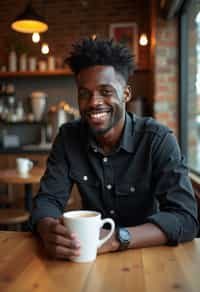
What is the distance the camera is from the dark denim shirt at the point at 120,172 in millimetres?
1342

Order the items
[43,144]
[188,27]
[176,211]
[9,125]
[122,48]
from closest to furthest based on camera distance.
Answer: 1. [176,211]
2. [122,48]
3. [188,27]
4. [43,144]
5. [9,125]

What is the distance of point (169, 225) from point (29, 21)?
3.24m

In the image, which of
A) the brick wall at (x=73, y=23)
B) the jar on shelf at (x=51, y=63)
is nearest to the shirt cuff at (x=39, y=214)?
the brick wall at (x=73, y=23)

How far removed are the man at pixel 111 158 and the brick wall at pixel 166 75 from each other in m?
2.50

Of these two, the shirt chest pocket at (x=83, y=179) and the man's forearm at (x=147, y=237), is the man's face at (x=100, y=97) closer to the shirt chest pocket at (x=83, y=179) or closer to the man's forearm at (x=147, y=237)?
the shirt chest pocket at (x=83, y=179)

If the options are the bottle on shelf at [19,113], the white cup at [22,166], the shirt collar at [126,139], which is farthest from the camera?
the bottle on shelf at [19,113]

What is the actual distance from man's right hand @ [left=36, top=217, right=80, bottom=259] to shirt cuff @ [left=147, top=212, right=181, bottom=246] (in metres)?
0.31

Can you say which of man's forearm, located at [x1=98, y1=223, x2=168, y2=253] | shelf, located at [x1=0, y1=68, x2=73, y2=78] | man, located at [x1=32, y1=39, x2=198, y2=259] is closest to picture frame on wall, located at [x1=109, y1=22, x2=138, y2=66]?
shelf, located at [x1=0, y1=68, x2=73, y2=78]

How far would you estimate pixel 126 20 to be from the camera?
512 cm

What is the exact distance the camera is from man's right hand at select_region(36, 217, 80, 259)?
0.87 meters

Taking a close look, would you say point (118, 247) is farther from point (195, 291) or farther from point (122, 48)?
point (122, 48)

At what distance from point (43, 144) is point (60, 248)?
13.9 ft

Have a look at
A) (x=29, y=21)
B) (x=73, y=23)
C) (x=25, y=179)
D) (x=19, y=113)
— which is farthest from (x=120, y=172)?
(x=73, y=23)

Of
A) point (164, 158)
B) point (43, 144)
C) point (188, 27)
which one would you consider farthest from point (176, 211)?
point (43, 144)
